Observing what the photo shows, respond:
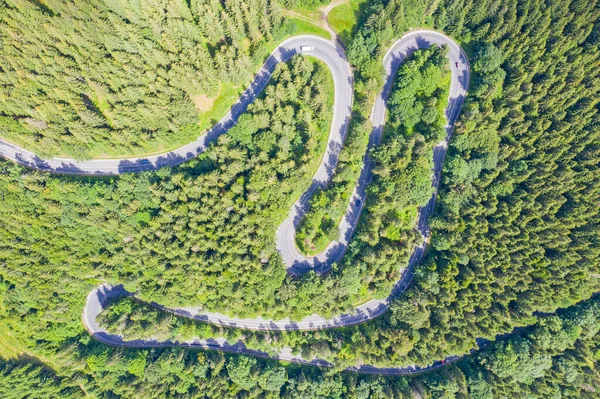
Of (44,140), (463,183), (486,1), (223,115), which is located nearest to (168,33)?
(223,115)

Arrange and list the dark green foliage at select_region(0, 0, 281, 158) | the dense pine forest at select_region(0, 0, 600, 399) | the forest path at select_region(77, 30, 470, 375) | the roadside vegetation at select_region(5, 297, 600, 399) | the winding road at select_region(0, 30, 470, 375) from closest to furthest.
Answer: the dark green foliage at select_region(0, 0, 281, 158) < the dense pine forest at select_region(0, 0, 600, 399) < the winding road at select_region(0, 30, 470, 375) < the roadside vegetation at select_region(5, 297, 600, 399) < the forest path at select_region(77, 30, 470, 375)

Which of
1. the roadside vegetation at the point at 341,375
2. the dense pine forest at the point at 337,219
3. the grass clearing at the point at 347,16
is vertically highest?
the grass clearing at the point at 347,16

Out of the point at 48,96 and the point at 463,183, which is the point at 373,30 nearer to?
the point at 463,183

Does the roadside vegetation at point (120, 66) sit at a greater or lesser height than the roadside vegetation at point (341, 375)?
greater

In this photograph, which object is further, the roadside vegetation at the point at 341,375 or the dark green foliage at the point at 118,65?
the roadside vegetation at the point at 341,375

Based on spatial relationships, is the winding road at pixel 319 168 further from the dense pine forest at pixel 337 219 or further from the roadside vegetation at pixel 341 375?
the roadside vegetation at pixel 341 375

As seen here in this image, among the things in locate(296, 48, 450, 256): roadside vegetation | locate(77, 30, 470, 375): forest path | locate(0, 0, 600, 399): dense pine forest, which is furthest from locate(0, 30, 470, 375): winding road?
locate(296, 48, 450, 256): roadside vegetation

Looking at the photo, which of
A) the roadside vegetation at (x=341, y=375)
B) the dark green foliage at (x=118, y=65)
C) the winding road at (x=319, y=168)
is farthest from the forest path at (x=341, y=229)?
the dark green foliage at (x=118, y=65)

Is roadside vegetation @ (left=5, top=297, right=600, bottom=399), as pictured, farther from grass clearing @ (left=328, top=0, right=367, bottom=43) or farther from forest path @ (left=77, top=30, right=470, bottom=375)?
grass clearing @ (left=328, top=0, right=367, bottom=43)
